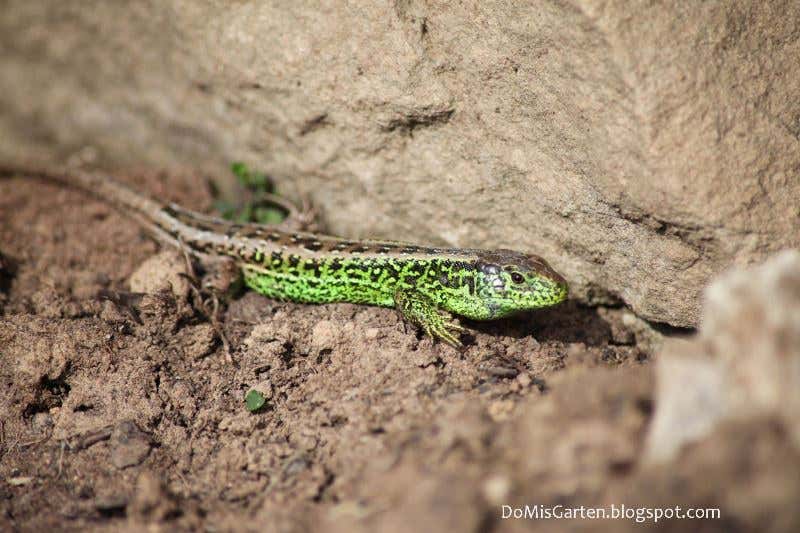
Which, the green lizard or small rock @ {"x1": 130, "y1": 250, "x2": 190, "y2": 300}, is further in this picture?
small rock @ {"x1": 130, "y1": 250, "x2": 190, "y2": 300}

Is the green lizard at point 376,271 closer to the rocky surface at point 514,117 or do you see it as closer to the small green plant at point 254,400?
the rocky surface at point 514,117

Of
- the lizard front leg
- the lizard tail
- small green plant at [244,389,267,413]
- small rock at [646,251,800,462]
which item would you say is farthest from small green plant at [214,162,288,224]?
small rock at [646,251,800,462]

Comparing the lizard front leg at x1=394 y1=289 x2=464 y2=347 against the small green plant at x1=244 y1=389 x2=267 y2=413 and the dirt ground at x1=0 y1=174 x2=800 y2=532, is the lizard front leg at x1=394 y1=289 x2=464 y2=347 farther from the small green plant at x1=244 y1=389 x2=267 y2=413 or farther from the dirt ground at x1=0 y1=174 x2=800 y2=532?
the small green plant at x1=244 y1=389 x2=267 y2=413

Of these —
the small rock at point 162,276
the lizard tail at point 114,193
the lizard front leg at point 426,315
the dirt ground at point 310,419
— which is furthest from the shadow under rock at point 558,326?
the lizard tail at point 114,193

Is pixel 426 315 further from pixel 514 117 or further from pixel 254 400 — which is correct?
pixel 514 117

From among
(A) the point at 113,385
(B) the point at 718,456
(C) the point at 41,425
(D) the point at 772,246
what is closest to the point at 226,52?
(A) the point at 113,385

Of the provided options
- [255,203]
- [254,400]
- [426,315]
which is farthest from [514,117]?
[255,203]

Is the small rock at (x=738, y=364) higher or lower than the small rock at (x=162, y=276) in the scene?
lower
